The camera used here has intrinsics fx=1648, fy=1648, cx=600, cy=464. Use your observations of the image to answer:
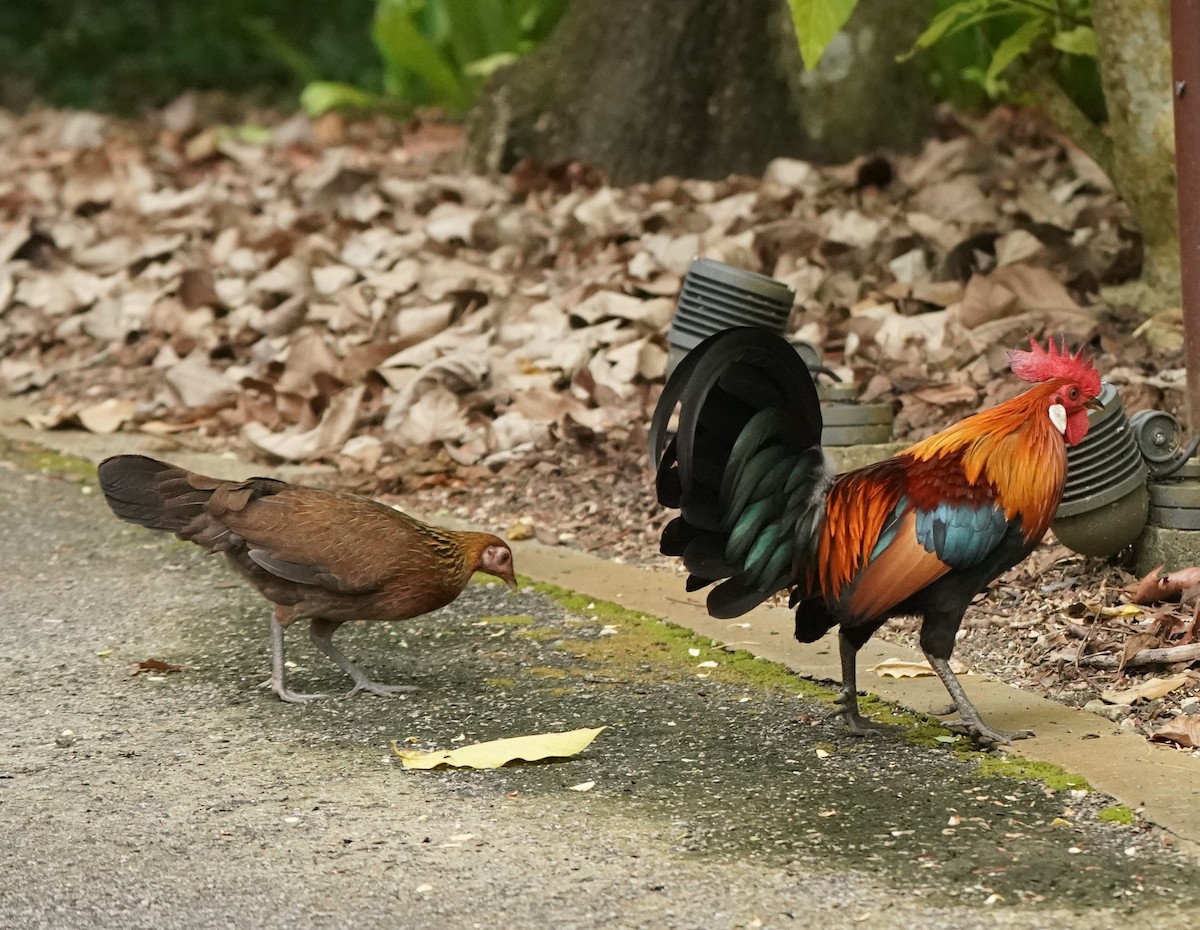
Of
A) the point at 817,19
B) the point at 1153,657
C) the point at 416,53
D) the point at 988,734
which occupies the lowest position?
the point at 988,734

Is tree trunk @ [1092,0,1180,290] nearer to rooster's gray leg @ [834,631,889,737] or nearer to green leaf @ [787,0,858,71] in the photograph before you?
green leaf @ [787,0,858,71]

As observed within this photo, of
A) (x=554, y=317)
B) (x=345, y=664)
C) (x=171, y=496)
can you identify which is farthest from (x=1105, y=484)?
(x=554, y=317)

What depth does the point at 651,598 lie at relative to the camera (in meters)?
5.38

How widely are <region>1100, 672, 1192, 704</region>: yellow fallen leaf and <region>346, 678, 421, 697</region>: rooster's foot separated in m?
1.92

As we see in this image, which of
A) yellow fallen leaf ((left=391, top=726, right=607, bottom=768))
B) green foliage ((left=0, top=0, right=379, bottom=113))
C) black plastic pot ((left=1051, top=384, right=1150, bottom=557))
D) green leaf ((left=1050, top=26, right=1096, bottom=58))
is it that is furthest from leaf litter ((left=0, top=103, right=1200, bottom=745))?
green foliage ((left=0, top=0, right=379, bottom=113))

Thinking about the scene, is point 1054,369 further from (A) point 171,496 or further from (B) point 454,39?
(B) point 454,39

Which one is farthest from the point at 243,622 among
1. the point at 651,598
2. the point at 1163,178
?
the point at 1163,178

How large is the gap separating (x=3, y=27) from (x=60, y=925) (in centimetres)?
1569

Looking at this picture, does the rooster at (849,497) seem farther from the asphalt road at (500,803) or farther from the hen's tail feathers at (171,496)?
the hen's tail feathers at (171,496)

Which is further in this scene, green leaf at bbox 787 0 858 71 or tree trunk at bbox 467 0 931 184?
tree trunk at bbox 467 0 931 184

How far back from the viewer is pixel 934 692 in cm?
454

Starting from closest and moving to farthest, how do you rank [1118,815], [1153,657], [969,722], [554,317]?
[1118,815] → [969,722] → [1153,657] → [554,317]

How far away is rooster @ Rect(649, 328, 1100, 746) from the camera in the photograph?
409cm

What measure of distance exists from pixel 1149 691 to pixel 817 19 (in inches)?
97.6
